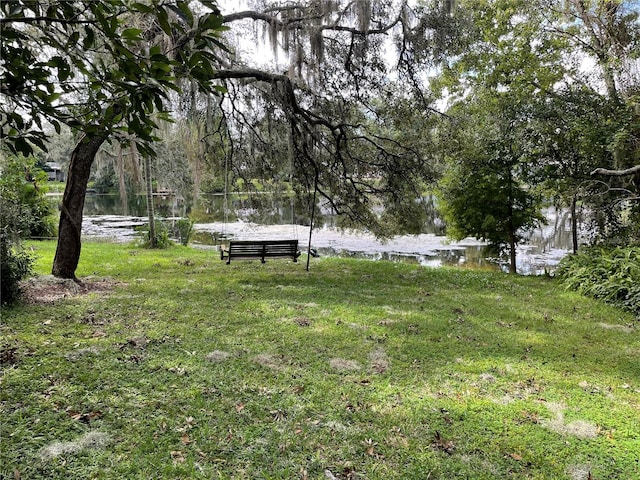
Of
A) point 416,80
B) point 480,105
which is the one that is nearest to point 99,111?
point 416,80

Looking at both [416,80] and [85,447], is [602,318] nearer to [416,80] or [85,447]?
[416,80]

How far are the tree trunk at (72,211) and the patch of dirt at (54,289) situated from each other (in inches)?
8.6

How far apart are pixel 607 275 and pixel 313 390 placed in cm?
587

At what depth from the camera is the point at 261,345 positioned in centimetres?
378

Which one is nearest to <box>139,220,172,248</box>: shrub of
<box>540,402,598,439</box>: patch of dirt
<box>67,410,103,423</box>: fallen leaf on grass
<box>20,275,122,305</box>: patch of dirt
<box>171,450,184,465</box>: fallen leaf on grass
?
<box>20,275,122,305</box>: patch of dirt

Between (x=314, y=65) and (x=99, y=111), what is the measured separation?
20.5 ft

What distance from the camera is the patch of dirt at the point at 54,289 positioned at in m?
4.79

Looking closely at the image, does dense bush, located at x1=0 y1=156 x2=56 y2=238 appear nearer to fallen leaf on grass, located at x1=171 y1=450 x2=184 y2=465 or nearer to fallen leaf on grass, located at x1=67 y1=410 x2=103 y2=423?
fallen leaf on grass, located at x1=67 y1=410 x2=103 y2=423

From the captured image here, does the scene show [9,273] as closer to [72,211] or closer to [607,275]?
[72,211]

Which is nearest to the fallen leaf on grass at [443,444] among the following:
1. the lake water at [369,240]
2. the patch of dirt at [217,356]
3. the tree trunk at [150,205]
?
the patch of dirt at [217,356]

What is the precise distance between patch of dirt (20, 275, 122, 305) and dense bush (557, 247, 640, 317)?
7.25 metres

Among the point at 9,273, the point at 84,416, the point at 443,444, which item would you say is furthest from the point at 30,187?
the point at 443,444

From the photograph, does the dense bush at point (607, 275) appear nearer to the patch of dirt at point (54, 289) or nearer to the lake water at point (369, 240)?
the lake water at point (369, 240)

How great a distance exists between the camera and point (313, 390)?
2.93m
